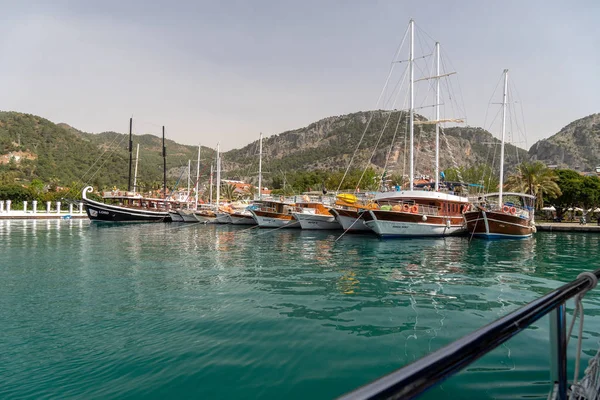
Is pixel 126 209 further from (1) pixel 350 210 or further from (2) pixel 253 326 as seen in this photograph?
(2) pixel 253 326

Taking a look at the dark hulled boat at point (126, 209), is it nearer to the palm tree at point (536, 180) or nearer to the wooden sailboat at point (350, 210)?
the wooden sailboat at point (350, 210)

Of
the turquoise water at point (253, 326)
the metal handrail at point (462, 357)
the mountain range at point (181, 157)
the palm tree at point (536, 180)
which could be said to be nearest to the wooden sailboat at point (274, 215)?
the turquoise water at point (253, 326)

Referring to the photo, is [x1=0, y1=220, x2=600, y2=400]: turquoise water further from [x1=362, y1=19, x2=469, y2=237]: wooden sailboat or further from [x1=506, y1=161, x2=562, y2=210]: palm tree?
[x1=506, y1=161, x2=562, y2=210]: palm tree

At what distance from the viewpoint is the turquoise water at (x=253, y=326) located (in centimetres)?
549

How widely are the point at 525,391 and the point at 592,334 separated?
3.61m

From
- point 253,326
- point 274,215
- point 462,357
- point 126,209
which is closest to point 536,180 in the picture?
point 274,215

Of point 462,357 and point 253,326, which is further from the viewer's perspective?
point 253,326

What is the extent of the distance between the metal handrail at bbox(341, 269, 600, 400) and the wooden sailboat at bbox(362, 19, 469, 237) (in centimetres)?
2755

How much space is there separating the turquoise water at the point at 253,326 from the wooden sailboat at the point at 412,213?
41.0 ft

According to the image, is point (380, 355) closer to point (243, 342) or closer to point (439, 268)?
point (243, 342)

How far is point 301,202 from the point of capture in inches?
1647

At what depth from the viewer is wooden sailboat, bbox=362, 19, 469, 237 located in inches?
1149

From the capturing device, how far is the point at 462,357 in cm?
119

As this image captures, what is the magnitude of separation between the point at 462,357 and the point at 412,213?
2914cm
